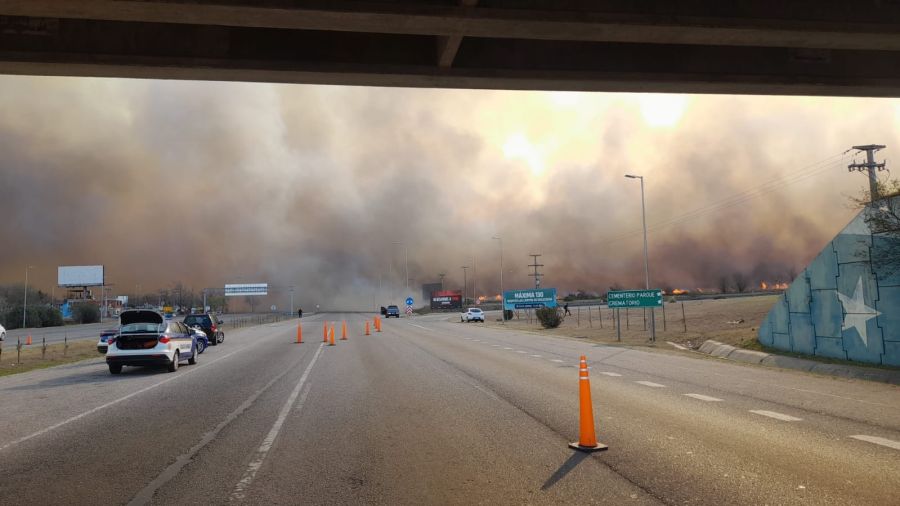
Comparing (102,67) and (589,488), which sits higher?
(102,67)

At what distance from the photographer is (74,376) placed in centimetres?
1858

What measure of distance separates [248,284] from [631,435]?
359ft

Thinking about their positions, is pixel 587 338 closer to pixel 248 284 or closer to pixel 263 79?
pixel 263 79

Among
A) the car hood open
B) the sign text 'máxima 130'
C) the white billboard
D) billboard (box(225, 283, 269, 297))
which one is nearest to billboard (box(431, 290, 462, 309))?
billboard (box(225, 283, 269, 297))

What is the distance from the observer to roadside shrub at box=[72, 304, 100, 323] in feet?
360

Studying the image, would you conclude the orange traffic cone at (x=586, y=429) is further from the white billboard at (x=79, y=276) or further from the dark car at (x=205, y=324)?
the white billboard at (x=79, y=276)

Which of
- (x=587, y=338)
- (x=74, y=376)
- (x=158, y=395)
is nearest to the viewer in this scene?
(x=158, y=395)

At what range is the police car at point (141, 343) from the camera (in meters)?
18.4

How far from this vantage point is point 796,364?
1773 centimetres

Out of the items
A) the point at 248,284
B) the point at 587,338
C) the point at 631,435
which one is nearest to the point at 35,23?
the point at 631,435

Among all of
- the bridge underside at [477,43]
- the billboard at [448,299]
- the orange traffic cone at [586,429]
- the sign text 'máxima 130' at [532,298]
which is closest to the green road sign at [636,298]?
the sign text 'máxima 130' at [532,298]

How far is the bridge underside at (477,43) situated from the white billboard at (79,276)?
101954 mm

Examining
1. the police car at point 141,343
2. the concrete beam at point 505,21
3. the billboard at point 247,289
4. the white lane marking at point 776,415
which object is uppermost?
the concrete beam at point 505,21

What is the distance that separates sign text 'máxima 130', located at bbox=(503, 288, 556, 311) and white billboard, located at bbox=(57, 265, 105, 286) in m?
76.1
